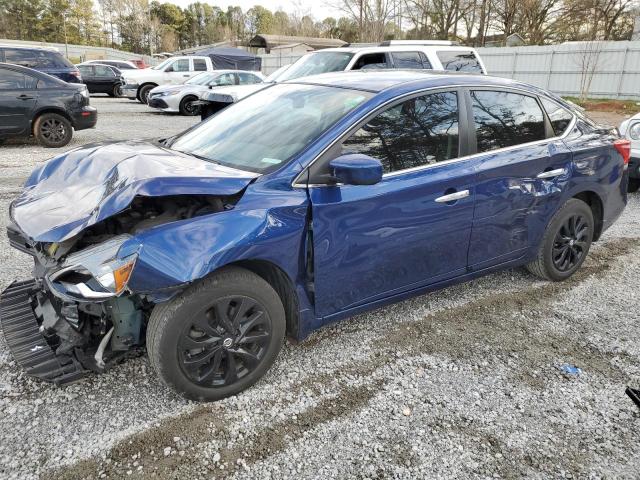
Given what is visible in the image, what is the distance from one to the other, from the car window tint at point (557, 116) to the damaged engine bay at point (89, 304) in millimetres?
2668

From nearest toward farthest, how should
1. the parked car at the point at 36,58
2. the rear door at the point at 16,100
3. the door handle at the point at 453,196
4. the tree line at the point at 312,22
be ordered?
1. the door handle at the point at 453,196
2. the rear door at the point at 16,100
3. the parked car at the point at 36,58
4. the tree line at the point at 312,22

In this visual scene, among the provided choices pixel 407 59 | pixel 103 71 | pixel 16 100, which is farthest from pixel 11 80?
pixel 103 71

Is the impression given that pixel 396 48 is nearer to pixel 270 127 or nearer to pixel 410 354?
pixel 270 127

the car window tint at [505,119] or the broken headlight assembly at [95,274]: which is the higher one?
the car window tint at [505,119]

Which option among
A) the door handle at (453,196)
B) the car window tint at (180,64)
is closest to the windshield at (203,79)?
the car window tint at (180,64)

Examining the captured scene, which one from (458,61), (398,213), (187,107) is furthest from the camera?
(187,107)

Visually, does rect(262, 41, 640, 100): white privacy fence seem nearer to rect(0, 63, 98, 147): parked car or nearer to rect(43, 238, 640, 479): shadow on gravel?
rect(0, 63, 98, 147): parked car

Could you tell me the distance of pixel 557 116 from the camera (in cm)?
402

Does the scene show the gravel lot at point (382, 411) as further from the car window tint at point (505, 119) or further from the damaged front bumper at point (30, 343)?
the car window tint at point (505, 119)

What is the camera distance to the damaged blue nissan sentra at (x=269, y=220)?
8.00ft

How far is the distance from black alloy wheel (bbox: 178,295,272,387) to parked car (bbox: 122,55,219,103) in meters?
18.6

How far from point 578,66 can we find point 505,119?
22.4 meters

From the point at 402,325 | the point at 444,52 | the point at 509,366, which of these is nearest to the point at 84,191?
the point at 402,325

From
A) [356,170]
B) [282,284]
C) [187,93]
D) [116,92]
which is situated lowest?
[116,92]
